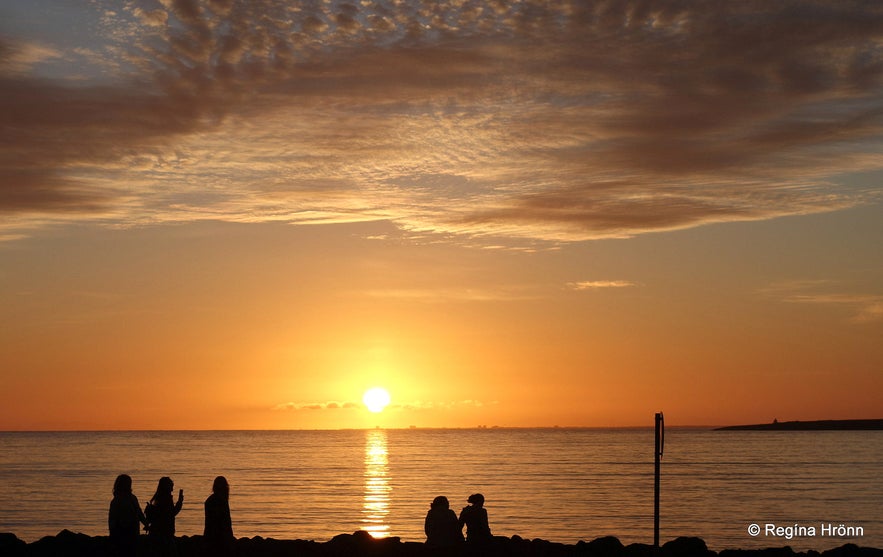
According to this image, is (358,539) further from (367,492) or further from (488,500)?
(367,492)

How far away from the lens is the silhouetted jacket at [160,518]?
50.0 feet

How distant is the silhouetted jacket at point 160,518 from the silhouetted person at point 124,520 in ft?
0.60

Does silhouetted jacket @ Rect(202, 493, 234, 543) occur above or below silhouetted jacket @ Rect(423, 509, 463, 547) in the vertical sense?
above

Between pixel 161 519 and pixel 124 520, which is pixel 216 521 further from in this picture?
pixel 124 520

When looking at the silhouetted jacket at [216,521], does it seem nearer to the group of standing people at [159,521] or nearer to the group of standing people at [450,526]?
the group of standing people at [159,521]

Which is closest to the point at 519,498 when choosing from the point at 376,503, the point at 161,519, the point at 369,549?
the point at 376,503

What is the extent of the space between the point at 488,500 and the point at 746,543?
20523 millimetres

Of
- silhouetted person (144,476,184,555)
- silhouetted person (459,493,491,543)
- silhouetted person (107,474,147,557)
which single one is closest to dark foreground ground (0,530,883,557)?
silhouetted person (459,493,491,543)

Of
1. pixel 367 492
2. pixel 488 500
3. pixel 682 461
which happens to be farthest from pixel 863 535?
pixel 682 461

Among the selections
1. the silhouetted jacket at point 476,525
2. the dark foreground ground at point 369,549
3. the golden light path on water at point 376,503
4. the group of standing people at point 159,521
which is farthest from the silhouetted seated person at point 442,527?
the golden light path on water at point 376,503

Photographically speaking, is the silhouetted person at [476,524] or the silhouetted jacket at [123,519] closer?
the silhouetted jacket at [123,519]

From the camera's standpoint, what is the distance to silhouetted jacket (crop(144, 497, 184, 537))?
1524cm

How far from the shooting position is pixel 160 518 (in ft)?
50.2

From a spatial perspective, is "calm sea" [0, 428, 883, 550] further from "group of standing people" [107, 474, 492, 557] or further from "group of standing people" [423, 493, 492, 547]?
"group of standing people" [107, 474, 492, 557]
